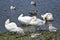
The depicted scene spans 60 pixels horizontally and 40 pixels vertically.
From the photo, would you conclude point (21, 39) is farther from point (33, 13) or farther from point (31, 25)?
point (33, 13)

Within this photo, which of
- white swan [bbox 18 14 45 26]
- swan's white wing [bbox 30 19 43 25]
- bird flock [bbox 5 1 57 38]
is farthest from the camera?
white swan [bbox 18 14 45 26]

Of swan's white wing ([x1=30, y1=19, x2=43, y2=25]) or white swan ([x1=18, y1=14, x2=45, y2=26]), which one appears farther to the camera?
white swan ([x1=18, y1=14, x2=45, y2=26])

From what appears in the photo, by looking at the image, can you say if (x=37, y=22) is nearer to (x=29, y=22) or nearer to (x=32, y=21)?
(x=32, y=21)

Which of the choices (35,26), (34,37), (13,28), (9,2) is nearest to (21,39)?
(34,37)

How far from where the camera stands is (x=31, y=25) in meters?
13.3

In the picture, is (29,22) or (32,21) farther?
(29,22)

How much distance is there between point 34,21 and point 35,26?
0.37m

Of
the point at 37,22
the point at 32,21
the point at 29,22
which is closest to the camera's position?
the point at 37,22

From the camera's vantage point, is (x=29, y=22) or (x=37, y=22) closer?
(x=37, y=22)

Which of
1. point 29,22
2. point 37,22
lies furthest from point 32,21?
point 37,22

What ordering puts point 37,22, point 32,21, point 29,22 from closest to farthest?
point 37,22
point 32,21
point 29,22

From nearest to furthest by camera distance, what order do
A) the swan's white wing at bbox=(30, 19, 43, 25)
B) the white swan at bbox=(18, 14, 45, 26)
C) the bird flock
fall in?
the bird flock
the swan's white wing at bbox=(30, 19, 43, 25)
the white swan at bbox=(18, 14, 45, 26)

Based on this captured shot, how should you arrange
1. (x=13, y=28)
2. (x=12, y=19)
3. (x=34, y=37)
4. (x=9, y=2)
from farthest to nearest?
(x=9, y=2), (x=12, y=19), (x=13, y=28), (x=34, y=37)

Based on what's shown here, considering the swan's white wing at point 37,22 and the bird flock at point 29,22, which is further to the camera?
the swan's white wing at point 37,22
